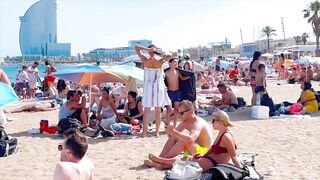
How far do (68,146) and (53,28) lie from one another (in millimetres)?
96552

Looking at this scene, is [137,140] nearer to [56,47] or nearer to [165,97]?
[165,97]

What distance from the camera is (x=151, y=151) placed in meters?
6.43

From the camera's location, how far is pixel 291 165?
552 cm

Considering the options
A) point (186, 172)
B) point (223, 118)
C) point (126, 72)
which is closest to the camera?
point (186, 172)

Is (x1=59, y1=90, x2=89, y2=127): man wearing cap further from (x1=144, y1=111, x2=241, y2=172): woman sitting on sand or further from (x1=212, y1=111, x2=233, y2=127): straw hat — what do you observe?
(x1=212, y1=111, x2=233, y2=127): straw hat

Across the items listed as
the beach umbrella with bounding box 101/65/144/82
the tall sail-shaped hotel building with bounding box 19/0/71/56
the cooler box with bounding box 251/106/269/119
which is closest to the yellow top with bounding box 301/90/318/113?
the cooler box with bounding box 251/106/269/119

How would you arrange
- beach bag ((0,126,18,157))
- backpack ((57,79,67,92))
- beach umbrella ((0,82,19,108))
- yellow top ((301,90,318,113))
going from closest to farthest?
beach umbrella ((0,82,19,108)) → beach bag ((0,126,18,157)) → yellow top ((301,90,318,113)) → backpack ((57,79,67,92))

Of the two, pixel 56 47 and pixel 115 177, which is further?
pixel 56 47

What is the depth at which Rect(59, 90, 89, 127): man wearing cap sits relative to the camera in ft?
25.2

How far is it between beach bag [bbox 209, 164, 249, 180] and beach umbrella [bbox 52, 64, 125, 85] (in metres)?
4.32

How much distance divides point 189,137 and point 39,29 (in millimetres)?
92683

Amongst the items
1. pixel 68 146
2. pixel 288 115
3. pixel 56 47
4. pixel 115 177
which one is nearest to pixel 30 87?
pixel 288 115

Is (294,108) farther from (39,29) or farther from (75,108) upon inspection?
(39,29)

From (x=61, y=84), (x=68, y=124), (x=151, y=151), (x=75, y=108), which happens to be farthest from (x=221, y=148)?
(x=61, y=84)
